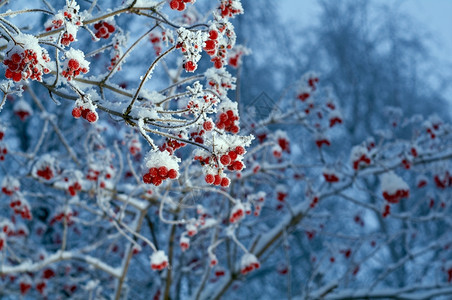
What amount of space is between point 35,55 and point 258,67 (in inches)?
434

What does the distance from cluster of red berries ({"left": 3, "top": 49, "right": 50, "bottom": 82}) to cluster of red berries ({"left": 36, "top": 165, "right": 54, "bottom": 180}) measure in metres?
2.49

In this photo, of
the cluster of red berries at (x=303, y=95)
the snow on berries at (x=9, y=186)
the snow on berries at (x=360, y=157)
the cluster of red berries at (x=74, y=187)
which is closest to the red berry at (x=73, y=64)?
the cluster of red berries at (x=74, y=187)

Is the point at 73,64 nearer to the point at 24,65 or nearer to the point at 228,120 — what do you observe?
the point at 24,65

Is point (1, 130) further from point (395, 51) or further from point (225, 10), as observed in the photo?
point (395, 51)

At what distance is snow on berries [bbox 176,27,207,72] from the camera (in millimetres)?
2035

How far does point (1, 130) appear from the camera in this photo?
3916mm

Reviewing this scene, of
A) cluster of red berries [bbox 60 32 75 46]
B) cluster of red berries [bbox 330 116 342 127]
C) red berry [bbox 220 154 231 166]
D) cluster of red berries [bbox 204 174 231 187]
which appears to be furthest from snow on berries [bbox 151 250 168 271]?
cluster of red berries [bbox 330 116 342 127]

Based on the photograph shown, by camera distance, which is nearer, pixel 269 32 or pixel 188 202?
pixel 188 202

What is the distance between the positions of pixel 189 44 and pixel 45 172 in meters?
2.78

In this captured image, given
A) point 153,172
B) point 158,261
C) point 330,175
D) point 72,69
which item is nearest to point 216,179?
point 153,172

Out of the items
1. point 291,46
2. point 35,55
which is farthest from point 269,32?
point 35,55

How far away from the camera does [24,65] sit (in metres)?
1.89

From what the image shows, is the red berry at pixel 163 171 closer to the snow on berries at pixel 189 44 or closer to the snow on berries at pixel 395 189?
the snow on berries at pixel 189 44

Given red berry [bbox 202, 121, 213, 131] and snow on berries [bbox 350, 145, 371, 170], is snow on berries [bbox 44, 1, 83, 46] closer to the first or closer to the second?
red berry [bbox 202, 121, 213, 131]
